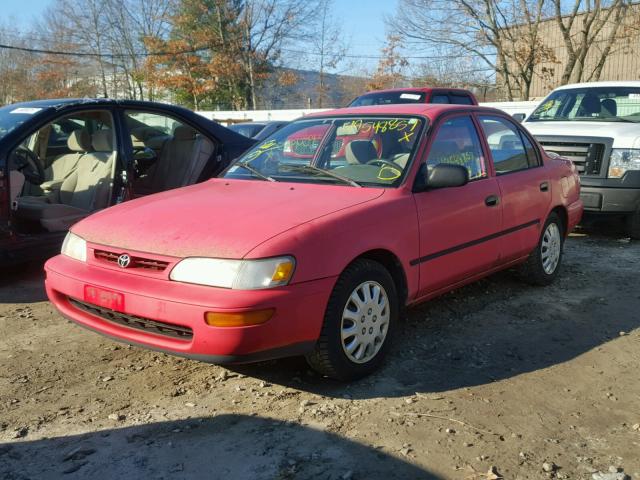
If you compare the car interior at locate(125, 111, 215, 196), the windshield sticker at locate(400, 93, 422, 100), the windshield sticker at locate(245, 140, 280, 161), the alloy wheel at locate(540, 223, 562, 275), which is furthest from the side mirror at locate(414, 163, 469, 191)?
the windshield sticker at locate(400, 93, 422, 100)

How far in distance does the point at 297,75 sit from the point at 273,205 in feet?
130

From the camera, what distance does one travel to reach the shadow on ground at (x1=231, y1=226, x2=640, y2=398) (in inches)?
145

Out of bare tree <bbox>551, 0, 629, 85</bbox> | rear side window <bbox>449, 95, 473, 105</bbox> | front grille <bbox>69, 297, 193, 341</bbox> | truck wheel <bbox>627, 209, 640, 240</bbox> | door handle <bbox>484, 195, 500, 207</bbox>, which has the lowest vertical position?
truck wheel <bbox>627, 209, 640, 240</bbox>

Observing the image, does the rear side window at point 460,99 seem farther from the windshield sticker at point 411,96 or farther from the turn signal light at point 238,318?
the turn signal light at point 238,318

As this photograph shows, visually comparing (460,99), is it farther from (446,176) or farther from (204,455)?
(204,455)

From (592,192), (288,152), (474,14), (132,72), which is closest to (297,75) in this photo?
(132,72)

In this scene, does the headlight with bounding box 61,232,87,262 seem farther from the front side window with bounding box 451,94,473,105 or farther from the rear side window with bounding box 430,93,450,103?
the front side window with bounding box 451,94,473,105

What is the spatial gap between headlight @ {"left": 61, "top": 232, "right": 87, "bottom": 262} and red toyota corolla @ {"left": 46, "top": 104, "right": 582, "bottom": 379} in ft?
0.03

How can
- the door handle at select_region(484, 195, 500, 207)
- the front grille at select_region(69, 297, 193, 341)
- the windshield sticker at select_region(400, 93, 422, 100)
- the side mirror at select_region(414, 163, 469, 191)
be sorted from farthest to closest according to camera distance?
1. the windshield sticker at select_region(400, 93, 422, 100)
2. the door handle at select_region(484, 195, 500, 207)
3. the side mirror at select_region(414, 163, 469, 191)
4. the front grille at select_region(69, 297, 193, 341)

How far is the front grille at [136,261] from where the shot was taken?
3297 millimetres

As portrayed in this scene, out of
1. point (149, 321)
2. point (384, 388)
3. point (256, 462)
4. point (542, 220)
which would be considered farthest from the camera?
point (542, 220)

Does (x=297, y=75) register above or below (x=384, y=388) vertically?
above

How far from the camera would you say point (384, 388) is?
3.57 metres

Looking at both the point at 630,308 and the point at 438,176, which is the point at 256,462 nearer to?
the point at 438,176
